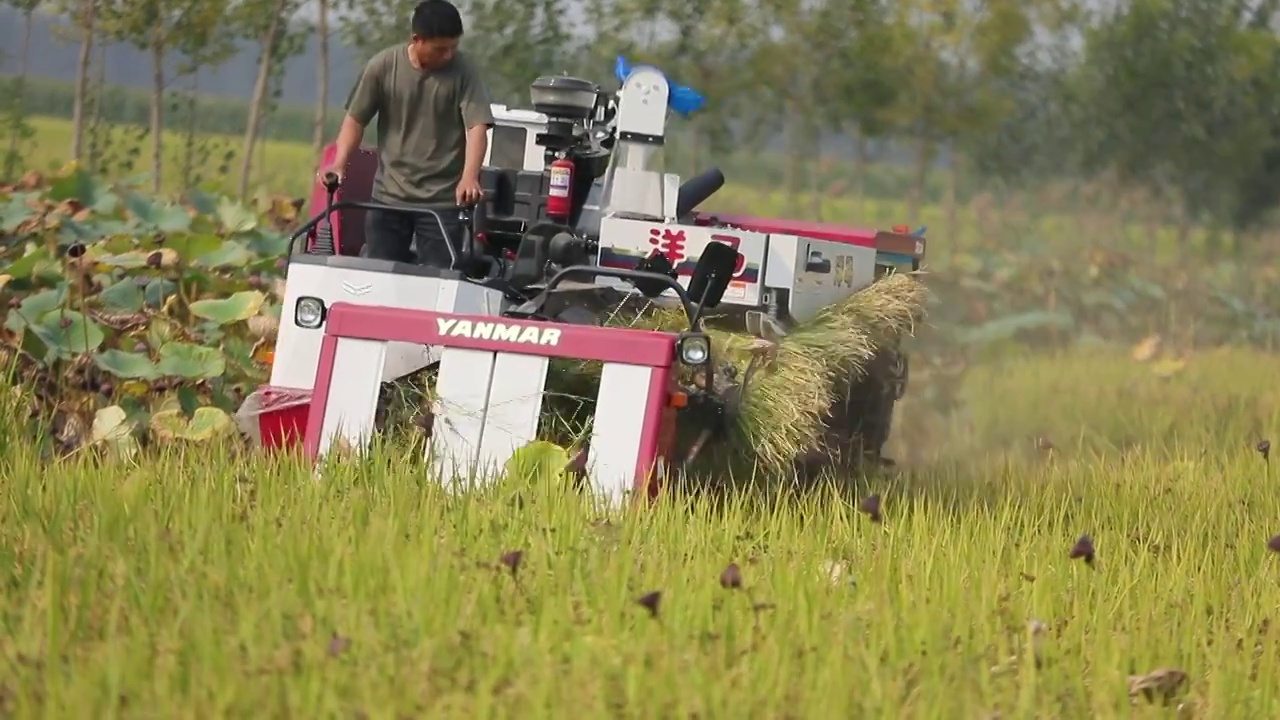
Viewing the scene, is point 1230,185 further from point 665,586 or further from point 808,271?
point 665,586

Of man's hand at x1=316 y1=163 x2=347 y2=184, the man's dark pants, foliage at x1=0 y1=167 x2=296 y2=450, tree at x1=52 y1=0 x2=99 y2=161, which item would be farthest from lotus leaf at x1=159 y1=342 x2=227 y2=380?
tree at x1=52 y1=0 x2=99 y2=161

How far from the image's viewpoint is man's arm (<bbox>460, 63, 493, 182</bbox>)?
844 cm

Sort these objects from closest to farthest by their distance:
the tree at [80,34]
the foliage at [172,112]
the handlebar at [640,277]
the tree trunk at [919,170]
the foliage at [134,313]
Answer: the handlebar at [640,277] < the foliage at [134,313] < the tree at [80,34] < the tree trunk at [919,170] < the foliage at [172,112]

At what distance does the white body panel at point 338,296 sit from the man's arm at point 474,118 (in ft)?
2.19

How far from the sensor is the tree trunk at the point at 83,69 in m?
17.4

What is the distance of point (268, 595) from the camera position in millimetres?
5000

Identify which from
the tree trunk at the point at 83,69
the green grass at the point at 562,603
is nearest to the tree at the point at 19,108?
the tree trunk at the point at 83,69

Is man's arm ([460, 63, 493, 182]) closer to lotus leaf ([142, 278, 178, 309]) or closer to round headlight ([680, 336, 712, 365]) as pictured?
round headlight ([680, 336, 712, 365])

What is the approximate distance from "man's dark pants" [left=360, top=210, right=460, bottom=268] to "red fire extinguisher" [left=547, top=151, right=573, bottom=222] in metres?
0.41

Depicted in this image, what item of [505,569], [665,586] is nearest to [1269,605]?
[665,586]

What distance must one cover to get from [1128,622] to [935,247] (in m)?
17.7

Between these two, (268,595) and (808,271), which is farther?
(808,271)

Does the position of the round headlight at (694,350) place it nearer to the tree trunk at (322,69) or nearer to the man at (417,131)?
the man at (417,131)

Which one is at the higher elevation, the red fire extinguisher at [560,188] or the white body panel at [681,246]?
the red fire extinguisher at [560,188]
